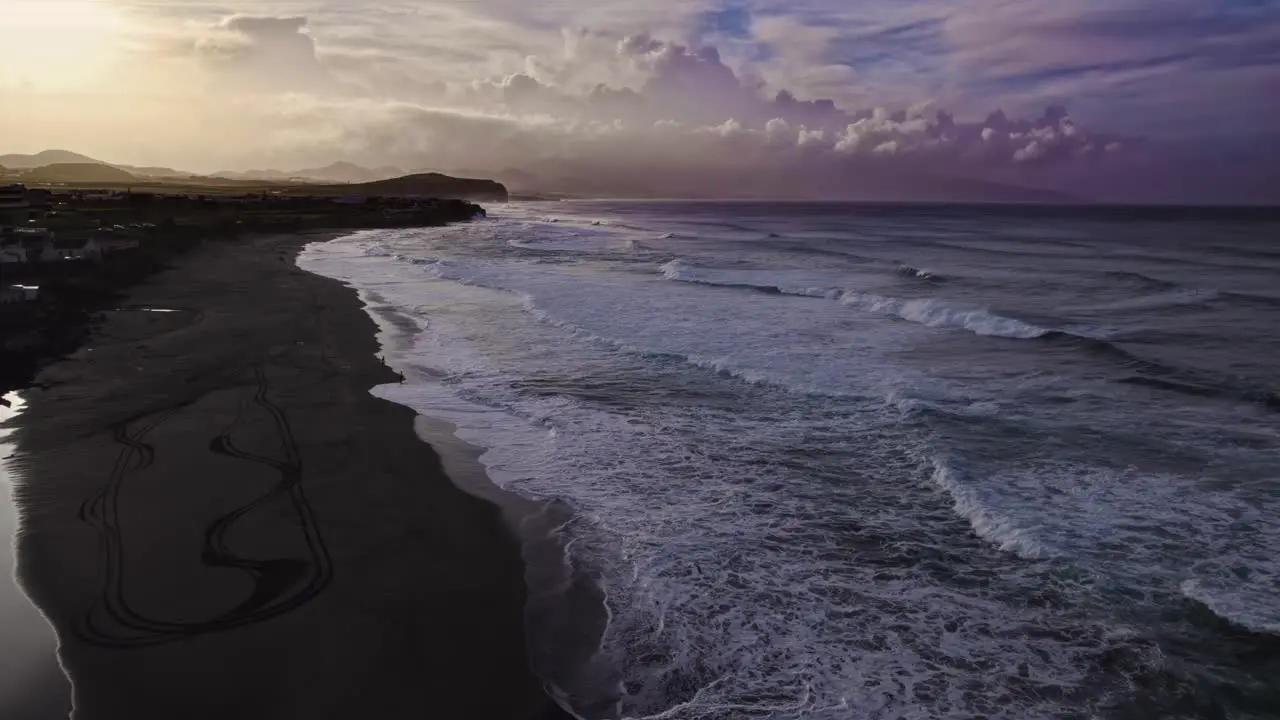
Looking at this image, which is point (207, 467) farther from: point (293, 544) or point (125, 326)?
point (125, 326)

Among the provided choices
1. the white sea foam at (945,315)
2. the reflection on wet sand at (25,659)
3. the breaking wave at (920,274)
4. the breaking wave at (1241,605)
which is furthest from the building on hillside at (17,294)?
the breaking wave at (920,274)

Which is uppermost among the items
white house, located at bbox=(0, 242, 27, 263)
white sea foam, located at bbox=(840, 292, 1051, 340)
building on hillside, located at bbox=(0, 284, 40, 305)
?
white house, located at bbox=(0, 242, 27, 263)

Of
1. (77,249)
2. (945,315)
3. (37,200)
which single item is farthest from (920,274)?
(37,200)

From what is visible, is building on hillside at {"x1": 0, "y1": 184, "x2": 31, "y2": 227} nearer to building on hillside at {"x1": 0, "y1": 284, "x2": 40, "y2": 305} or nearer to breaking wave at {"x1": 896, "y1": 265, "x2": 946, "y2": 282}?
building on hillside at {"x1": 0, "y1": 284, "x2": 40, "y2": 305}

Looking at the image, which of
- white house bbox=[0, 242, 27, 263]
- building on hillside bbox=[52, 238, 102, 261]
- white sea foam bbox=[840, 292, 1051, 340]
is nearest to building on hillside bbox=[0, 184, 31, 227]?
building on hillside bbox=[52, 238, 102, 261]

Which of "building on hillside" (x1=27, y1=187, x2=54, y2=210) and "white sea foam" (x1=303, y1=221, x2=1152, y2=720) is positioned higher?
"building on hillside" (x1=27, y1=187, x2=54, y2=210)

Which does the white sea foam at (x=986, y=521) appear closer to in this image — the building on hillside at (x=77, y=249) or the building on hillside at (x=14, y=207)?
the building on hillside at (x=77, y=249)

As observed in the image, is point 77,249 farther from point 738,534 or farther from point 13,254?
point 738,534
